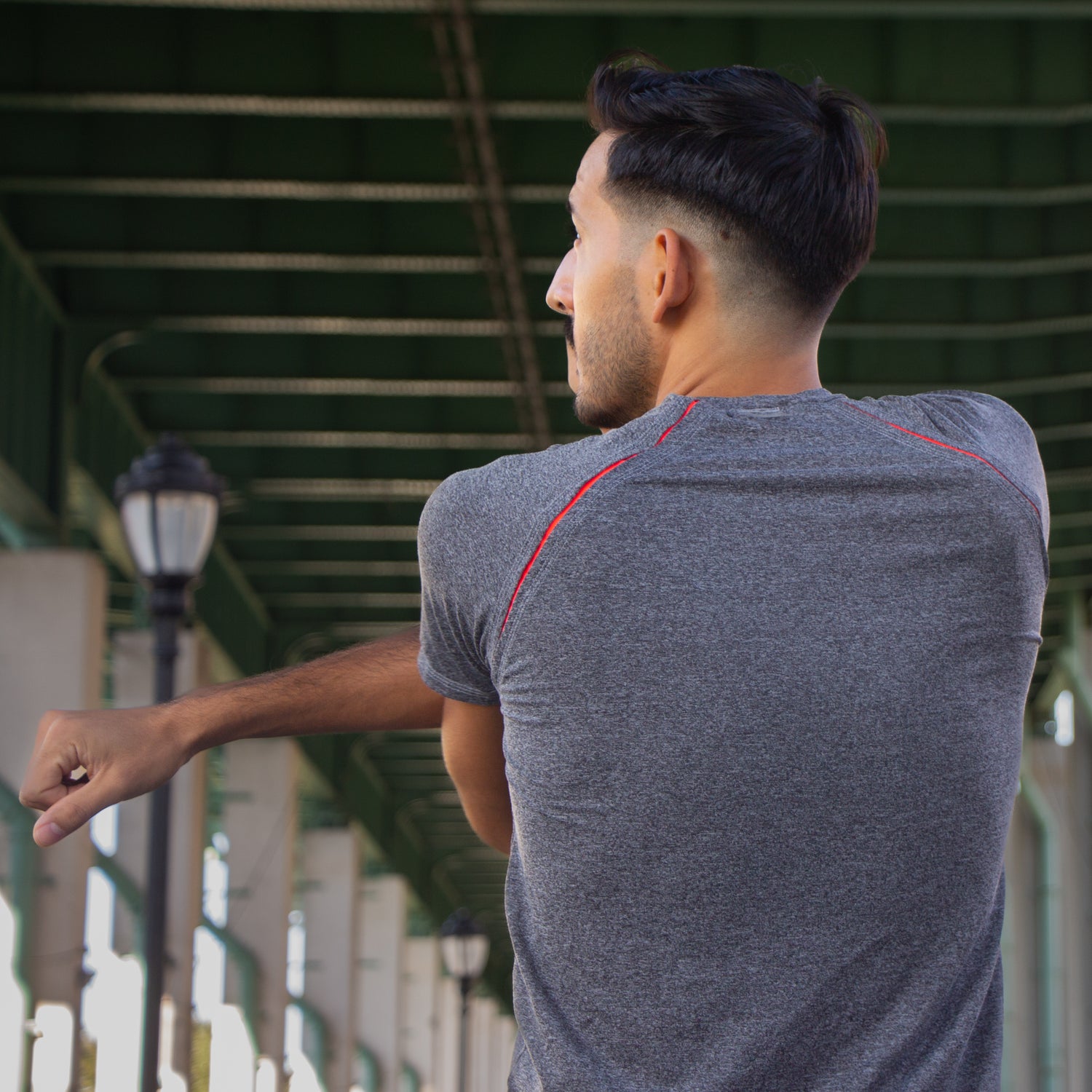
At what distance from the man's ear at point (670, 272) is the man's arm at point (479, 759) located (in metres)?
0.51

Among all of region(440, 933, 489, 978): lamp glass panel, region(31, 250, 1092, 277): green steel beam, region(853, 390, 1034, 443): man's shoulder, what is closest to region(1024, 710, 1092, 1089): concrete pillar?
region(440, 933, 489, 978): lamp glass panel

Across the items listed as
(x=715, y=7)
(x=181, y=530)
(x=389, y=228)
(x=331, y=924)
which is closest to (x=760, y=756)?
(x=181, y=530)

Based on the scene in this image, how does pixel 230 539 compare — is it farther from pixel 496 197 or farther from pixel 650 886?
Answer: pixel 650 886

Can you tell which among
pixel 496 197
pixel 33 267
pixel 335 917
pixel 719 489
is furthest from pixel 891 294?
pixel 335 917

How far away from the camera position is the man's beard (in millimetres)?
2301

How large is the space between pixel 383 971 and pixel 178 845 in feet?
75.1

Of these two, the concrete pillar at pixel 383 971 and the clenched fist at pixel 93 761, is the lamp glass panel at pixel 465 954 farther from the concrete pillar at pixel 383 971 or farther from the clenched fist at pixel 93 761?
the clenched fist at pixel 93 761

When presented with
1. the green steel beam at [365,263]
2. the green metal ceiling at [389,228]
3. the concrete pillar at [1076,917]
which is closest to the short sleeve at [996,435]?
the green metal ceiling at [389,228]

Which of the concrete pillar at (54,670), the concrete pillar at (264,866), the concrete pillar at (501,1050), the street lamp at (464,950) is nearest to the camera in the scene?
the concrete pillar at (54,670)

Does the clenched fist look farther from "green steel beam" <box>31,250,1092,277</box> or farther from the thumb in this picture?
"green steel beam" <box>31,250,1092,277</box>

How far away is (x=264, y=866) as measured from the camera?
35.2 meters

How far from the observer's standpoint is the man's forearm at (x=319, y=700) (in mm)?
2281

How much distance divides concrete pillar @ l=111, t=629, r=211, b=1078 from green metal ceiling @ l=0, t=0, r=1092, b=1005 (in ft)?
5.89

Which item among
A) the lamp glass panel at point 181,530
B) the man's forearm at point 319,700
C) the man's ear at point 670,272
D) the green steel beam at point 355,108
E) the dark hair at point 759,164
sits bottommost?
the man's forearm at point 319,700
